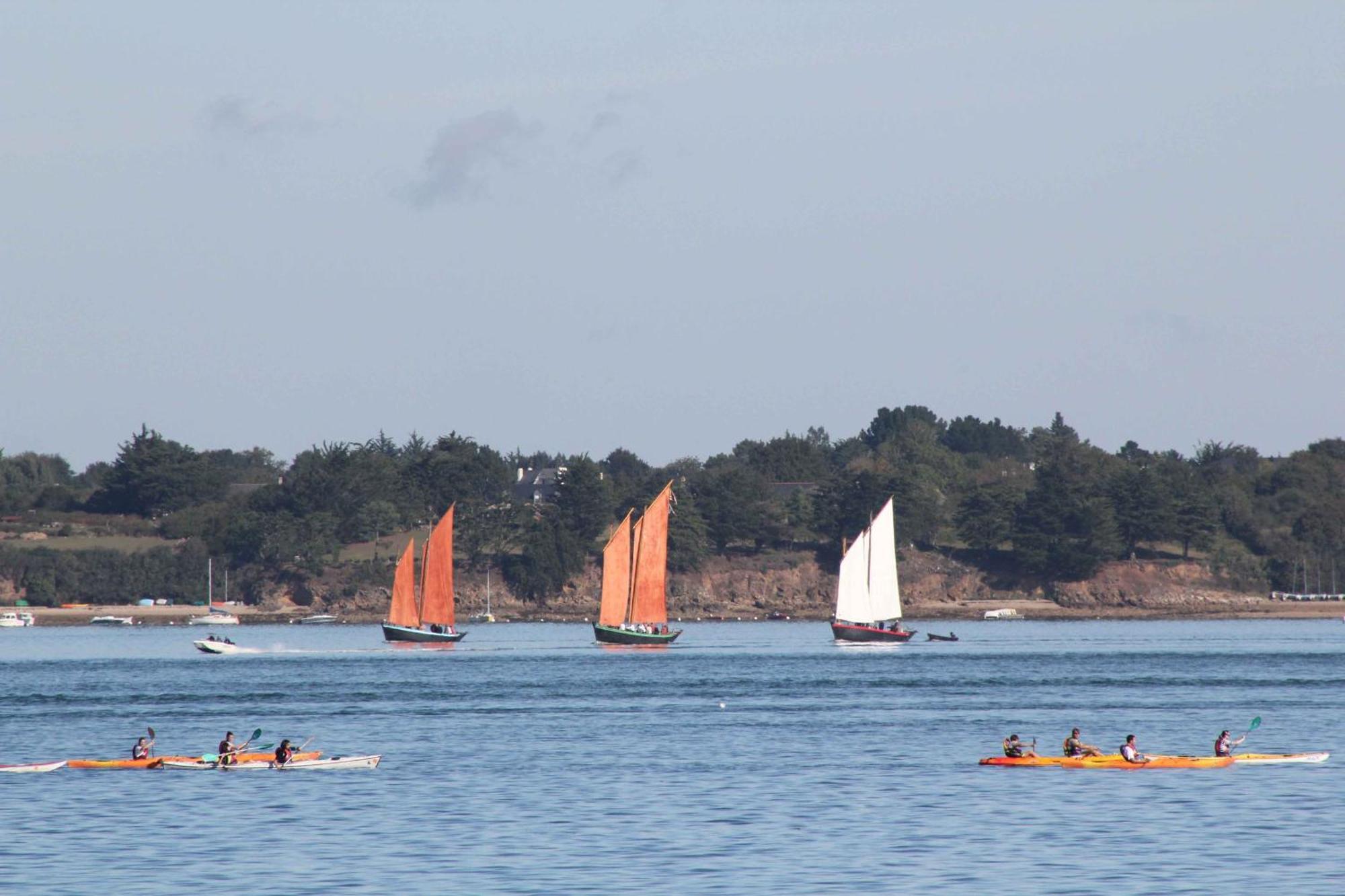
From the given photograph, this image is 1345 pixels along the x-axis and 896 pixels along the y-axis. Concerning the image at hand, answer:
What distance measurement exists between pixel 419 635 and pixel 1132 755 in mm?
105700

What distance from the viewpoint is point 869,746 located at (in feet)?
233

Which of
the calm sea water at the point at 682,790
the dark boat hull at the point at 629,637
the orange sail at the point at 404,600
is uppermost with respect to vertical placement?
the orange sail at the point at 404,600

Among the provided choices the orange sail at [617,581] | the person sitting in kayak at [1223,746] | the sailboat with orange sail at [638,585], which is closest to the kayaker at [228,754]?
the person sitting in kayak at [1223,746]

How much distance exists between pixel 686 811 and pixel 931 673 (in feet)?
227

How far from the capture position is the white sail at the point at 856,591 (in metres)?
158

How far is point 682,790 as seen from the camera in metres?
57.7

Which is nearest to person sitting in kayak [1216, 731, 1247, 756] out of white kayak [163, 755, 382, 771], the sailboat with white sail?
white kayak [163, 755, 382, 771]

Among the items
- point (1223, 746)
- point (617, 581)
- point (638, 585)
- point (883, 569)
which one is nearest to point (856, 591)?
point (883, 569)

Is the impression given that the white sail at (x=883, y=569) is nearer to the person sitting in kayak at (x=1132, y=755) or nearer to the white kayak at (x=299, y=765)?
the person sitting in kayak at (x=1132, y=755)

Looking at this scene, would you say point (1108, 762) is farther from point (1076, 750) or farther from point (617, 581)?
point (617, 581)

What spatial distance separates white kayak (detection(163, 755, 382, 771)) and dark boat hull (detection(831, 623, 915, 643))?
9707 centimetres

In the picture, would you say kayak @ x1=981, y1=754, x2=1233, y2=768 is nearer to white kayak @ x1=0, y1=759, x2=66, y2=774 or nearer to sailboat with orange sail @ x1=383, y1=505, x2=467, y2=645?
white kayak @ x1=0, y1=759, x2=66, y2=774

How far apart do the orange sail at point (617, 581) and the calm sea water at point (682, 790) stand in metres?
33.2

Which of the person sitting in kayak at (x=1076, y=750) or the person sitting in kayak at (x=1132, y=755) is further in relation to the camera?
the person sitting in kayak at (x=1076, y=750)
